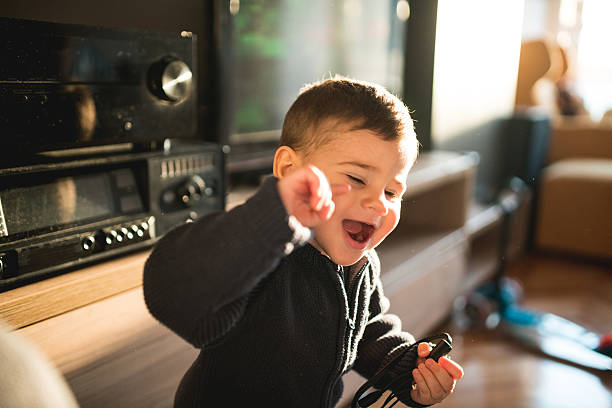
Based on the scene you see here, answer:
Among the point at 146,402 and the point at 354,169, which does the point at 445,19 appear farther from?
the point at 146,402

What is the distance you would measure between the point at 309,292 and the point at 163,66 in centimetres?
36

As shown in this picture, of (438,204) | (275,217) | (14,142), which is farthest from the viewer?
(438,204)

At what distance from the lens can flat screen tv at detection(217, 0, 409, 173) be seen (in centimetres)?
106

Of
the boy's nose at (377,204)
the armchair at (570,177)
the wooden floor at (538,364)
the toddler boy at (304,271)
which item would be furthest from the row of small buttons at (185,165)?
the armchair at (570,177)

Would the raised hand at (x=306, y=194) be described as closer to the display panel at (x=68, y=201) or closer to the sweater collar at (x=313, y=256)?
the sweater collar at (x=313, y=256)

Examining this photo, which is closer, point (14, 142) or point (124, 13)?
point (14, 142)

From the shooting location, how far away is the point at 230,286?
0.42 meters

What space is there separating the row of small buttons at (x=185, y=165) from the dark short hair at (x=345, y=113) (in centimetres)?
23

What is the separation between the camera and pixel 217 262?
0.42m

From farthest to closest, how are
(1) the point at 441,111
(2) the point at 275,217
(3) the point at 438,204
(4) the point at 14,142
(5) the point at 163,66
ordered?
(1) the point at 441,111 → (3) the point at 438,204 → (5) the point at 163,66 → (4) the point at 14,142 → (2) the point at 275,217

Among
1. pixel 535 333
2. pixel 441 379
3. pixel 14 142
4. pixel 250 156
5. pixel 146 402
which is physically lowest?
pixel 535 333

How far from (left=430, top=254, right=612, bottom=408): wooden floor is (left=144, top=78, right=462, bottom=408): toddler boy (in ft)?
0.60

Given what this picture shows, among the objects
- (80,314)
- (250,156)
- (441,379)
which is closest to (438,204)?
(250,156)

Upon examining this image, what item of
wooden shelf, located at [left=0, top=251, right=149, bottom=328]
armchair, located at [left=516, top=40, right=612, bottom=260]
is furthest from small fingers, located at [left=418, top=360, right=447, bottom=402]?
armchair, located at [left=516, top=40, right=612, bottom=260]
